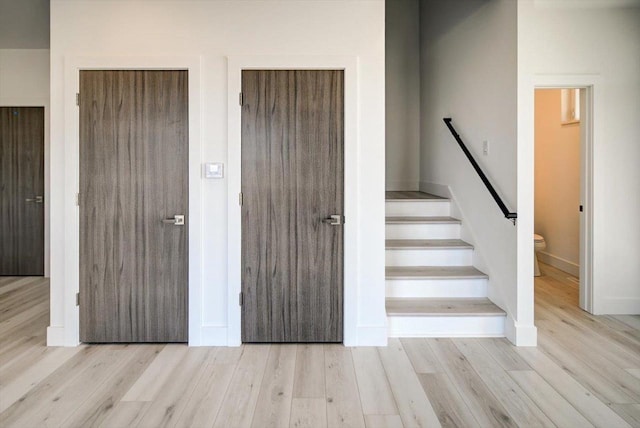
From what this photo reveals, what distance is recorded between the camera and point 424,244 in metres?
4.08

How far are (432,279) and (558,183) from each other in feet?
9.34

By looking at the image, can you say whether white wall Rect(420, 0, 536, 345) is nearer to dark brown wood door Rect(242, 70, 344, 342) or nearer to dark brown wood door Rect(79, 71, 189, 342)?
dark brown wood door Rect(242, 70, 344, 342)

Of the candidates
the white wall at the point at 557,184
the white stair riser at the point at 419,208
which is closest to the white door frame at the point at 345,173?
the white stair riser at the point at 419,208

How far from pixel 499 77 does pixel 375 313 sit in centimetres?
203

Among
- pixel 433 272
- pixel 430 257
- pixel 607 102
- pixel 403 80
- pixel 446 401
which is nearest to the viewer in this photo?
pixel 446 401

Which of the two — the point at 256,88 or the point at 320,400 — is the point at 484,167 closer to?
the point at 256,88

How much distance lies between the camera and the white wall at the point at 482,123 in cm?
335

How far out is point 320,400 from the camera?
8.09 ft

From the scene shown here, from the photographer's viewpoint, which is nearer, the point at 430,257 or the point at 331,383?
the point at 331,383

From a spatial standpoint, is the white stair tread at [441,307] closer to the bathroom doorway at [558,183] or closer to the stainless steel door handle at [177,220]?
the stainless steel door handle at [177,220]

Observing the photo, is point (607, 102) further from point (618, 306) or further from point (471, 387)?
point (471, 387)

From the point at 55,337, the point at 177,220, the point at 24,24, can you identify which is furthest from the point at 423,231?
the point at 24,24

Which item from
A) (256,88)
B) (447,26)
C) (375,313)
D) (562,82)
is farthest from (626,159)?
(256,88)

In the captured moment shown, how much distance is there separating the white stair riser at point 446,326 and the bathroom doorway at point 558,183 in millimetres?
2183
